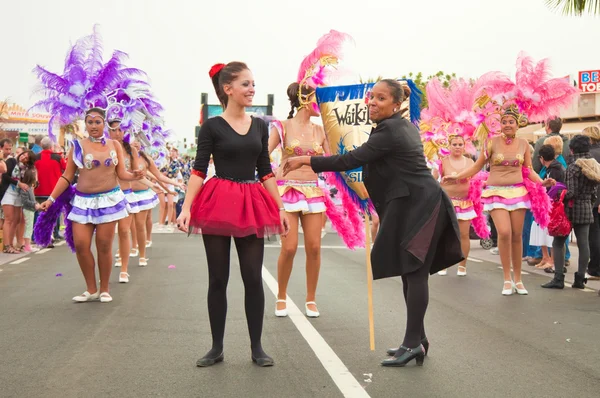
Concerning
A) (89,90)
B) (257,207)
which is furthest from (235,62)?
(89,90)

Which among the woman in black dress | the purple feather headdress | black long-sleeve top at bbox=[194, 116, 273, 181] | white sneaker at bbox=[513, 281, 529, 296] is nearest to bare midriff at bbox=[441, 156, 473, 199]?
white sneaker at bbox=[513, 281, 529, 296]

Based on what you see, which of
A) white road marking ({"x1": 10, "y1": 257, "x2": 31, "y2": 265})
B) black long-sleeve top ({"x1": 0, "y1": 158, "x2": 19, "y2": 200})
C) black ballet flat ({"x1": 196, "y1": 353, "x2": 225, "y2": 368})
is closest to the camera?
black ballet flat ({"x1": 196, "y1": 353, "x2": 225, "y2": 368})

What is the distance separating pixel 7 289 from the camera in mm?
9992

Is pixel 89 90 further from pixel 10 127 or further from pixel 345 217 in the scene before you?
pixel 10 127

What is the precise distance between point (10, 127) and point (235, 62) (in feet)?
223

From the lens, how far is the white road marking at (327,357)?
5.14m

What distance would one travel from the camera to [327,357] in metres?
6.04

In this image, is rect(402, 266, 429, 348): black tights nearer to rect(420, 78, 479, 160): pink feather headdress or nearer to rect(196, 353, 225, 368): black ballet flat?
rect(196, 353, 225, 368): black ballet flat

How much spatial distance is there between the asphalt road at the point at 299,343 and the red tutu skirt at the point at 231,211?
38.8 inches

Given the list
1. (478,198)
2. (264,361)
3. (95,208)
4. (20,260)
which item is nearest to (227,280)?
(264,361)

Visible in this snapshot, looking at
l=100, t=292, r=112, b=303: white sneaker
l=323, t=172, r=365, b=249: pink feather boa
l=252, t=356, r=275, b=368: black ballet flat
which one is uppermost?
l=323, t=172, r=365, b=249: pink feather boa

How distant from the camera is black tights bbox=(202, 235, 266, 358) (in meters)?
5.74

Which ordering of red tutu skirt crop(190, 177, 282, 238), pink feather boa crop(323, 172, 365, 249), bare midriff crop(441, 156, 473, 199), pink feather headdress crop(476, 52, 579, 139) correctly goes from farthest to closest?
bare midriff crop(441, 156, 473, 199) → pink feather headdress crop(476, 52, 579, 139) → pink feather boa crop(323, 172, 365, 249) → red tutu skirt crop(190, 177, 282, 238)

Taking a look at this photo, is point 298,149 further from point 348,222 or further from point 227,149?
point 227,149
